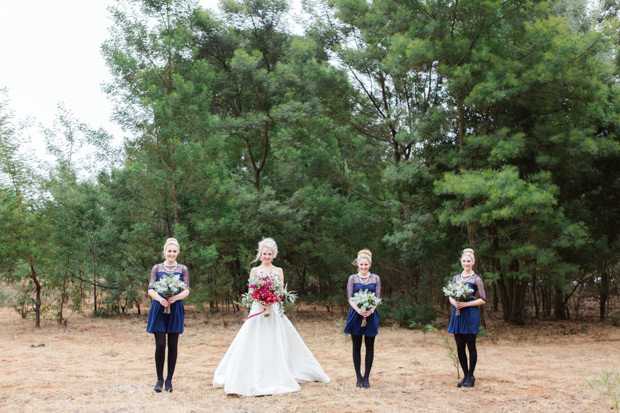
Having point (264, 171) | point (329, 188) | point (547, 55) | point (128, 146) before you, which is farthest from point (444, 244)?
point (128, 146)

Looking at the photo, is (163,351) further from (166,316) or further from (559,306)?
(559,306)

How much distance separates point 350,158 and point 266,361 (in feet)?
40.9

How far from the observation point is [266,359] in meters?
6.28

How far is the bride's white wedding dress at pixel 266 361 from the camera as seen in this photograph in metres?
6.11

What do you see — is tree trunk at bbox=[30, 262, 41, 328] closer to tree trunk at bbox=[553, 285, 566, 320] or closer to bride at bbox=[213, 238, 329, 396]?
bride at bbox=[213, 238, 329, 396]

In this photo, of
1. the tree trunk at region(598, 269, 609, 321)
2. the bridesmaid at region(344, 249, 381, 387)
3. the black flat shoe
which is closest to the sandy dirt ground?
the black flat shoe

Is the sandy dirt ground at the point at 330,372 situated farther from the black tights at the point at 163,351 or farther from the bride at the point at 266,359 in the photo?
the black tights at the point at 163,351

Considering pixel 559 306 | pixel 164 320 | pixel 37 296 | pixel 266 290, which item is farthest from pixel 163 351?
pixel 559 306

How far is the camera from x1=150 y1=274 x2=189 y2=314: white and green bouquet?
5.95m

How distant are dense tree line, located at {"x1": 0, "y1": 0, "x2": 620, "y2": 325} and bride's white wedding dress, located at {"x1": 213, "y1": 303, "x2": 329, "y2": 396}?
5539mm

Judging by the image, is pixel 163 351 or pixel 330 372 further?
pixel 330 372

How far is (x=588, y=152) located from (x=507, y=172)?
2.42m

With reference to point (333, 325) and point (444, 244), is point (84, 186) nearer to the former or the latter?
point (333, 325)

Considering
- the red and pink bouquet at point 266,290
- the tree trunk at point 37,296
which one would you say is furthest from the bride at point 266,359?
the tree trunk at point 37,296
